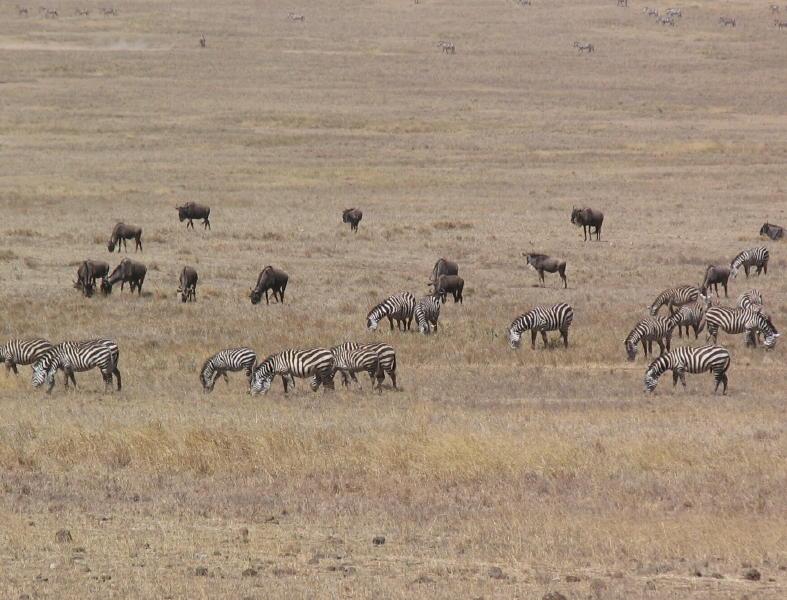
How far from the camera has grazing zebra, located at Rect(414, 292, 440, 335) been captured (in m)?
27.3

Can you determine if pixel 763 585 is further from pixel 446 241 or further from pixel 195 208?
pixel 195 208

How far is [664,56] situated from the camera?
115 m

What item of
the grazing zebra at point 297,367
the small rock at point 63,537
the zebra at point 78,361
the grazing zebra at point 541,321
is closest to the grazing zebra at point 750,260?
the grazing zebra at point 541,321

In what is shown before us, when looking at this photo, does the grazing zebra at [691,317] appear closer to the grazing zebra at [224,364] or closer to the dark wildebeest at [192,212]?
the grazing zebra at [224,364]

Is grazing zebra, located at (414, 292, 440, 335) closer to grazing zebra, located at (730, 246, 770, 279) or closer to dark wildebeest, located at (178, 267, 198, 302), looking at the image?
dark wildebeest, located at (178, 267, 198, 302)

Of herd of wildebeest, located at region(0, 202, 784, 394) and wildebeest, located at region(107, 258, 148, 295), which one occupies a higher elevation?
wildebeest, located at region(107, 258, 148, 295)

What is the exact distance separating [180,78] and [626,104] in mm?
31033

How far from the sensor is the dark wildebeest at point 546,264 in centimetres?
3416

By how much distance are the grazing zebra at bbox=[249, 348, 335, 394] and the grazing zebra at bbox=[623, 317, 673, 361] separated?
6.06 metres

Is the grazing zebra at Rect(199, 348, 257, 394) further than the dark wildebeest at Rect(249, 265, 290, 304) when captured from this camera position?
No

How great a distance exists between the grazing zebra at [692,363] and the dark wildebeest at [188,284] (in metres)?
12.5

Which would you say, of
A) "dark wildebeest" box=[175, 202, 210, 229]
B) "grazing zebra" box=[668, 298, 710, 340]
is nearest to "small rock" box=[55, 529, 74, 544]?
"grazing zebra" box=[668, 298, 710, 340]

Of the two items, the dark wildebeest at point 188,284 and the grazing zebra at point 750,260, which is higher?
Result: the grazing zebra at point 750,260

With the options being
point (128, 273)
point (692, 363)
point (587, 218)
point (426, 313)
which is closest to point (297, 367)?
point (692, 363)
